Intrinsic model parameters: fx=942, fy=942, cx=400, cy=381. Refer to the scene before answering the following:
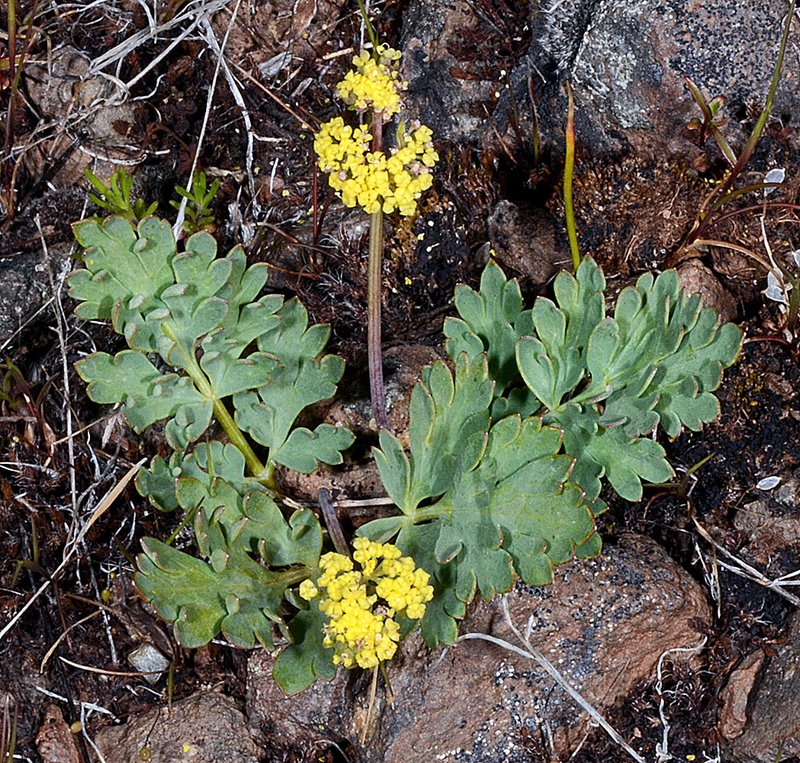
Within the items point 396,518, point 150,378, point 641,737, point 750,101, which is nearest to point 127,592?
point 150,378

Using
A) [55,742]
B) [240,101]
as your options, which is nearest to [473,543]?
[55,742]

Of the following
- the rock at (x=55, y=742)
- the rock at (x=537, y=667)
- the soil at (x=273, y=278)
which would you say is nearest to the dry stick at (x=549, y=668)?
the rock at (x=537, y=667)

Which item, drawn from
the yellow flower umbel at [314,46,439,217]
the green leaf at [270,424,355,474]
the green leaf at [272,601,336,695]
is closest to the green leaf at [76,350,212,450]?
the green leaf at [270,424,355,474]

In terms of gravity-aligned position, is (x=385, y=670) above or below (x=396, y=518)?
below

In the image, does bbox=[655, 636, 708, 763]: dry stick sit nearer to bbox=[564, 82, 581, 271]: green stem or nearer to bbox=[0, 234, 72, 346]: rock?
bbox=[564, 82, 581, 271]: green stem

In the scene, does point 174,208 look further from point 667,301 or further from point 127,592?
point 667,301

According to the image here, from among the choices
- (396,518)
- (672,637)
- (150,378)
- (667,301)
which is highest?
(667,301)

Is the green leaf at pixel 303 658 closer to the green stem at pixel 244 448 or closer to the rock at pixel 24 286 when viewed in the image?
the green stem at pixel 244 448

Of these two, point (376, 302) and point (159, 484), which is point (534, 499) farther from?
point (159, 484)

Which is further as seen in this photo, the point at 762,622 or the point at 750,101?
the point at 750,101
